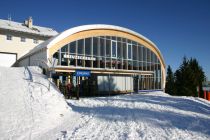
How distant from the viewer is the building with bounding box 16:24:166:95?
63.0ft

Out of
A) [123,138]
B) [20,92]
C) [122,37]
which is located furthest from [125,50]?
[123,138]

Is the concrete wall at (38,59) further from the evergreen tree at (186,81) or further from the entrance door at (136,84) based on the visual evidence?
the evergreen tree at (186,81)

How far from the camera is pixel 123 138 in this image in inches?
311

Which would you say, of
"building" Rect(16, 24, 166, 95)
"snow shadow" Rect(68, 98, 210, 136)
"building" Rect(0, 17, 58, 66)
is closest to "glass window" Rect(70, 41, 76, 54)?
"building" Rect(16, 24, 166, 95)

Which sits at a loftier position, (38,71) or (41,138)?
(38,71)

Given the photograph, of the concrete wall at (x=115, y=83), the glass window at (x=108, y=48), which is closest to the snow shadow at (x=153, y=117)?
the concrete wall at (x=115, y=83)

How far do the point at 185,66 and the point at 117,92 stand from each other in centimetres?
1262

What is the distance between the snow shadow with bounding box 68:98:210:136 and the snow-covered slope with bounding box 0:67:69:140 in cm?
157

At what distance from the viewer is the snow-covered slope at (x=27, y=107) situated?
860 cm

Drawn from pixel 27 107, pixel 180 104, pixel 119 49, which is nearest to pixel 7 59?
pixel 119 49

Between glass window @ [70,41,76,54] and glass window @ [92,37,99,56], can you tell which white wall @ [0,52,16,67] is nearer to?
glass window @ [70,41,76,54]

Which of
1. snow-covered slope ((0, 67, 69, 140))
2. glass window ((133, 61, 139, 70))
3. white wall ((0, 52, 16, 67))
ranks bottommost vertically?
snow-covered slope ((0, 67, 69, 140))

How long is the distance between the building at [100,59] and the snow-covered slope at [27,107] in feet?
10.8

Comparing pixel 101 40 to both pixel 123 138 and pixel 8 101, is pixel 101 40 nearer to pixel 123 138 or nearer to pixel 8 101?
pixel 8 101
